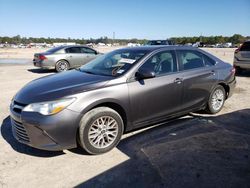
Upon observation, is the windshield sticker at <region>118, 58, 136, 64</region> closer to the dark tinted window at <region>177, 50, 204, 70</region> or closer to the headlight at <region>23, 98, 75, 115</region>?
the dark tinted window at <region>177, 50, 204, 70</region>

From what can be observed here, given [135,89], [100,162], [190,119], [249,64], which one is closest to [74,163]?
[100,162]

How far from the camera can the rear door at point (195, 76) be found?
485 centimetres

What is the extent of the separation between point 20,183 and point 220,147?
9.95ft

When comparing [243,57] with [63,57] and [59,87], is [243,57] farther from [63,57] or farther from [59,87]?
[59,87]

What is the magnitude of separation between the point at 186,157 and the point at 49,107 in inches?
84.1

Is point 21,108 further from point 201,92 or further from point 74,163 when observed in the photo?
point 201,92

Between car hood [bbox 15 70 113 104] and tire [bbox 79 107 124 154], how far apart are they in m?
0.40

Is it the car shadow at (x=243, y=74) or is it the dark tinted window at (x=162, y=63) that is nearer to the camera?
the dark tinted window at (x=162, y=63)

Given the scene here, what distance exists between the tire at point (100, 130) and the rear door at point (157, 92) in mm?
384

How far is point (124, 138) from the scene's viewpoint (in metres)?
4.41

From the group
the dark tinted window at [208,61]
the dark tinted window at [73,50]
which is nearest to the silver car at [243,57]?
the dark tinted window at [208,61]

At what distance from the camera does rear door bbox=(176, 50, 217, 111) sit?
4.85 metres

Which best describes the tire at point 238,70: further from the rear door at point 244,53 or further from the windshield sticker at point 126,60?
the windshield sticker at point 126,60

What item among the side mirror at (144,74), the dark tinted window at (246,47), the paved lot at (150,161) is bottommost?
the paved lot at (150,161)
